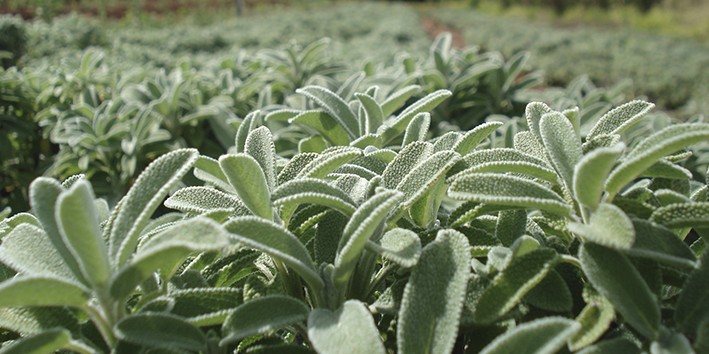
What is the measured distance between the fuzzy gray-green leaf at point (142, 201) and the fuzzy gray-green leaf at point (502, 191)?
452mm

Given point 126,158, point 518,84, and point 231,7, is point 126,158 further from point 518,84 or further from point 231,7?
point 231,7

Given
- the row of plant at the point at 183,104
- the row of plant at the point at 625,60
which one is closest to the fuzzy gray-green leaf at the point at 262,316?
the row of plant at the point at 183,104

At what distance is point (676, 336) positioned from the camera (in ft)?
2.62

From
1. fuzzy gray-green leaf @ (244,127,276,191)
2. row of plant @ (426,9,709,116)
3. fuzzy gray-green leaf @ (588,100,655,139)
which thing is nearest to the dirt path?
row of plant @ (426,9,709,116)

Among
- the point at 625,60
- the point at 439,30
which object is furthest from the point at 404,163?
the point at 439,30

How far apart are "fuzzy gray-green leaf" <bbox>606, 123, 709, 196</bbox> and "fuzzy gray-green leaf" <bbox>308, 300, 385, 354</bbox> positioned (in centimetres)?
44

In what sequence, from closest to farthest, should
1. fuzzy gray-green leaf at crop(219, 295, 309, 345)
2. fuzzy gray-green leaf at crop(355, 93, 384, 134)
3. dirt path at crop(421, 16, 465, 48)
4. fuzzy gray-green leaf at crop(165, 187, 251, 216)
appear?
1. fuzzy gray-green leaf at crop(219, 295, 309, 345)
2. fuzzy gray-green leaf at crop(165, 187, 251, 216)
3. fuzzy gray-green leaf at crop(355, 93, 384, 134)
4. dirt path at crop(421, 16, 465, 48)

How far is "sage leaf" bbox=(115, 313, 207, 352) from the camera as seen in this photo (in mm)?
837

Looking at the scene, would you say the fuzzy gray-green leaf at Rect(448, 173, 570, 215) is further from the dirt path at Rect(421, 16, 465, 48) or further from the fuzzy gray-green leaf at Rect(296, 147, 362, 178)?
the dirt path at Rect(421, 16, 465, 48)

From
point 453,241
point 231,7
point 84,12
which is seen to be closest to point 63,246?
point 453,241

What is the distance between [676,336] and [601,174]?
249 millimetres

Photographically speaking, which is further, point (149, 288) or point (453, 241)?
point (149, 288)

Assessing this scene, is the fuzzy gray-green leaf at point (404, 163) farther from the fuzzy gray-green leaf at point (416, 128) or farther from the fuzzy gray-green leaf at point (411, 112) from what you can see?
the fuzzy gray-green leaf at point (411, 112)

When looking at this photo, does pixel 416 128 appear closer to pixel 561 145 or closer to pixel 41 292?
pixel 561 145
